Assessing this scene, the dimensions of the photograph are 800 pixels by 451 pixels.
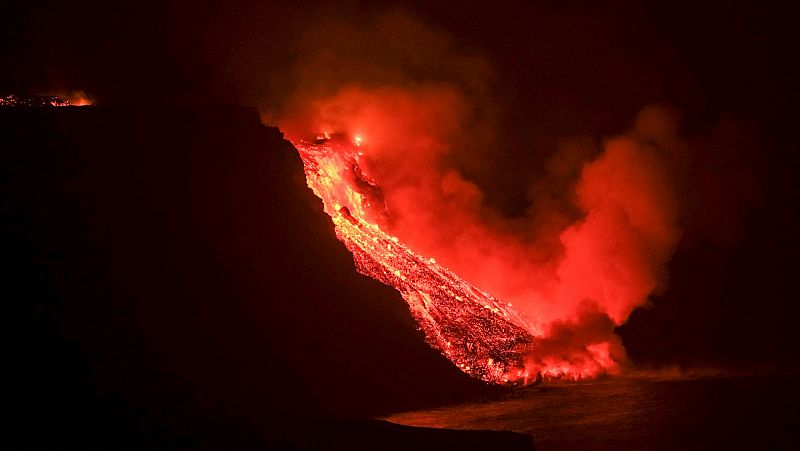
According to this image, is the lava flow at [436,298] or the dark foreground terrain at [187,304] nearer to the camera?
the dark foreground terrain at [187,304]

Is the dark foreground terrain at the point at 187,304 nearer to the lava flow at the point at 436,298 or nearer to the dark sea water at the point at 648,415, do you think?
the dark sea water at the point at 648,415

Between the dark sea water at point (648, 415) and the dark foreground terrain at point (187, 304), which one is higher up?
the dark foreground terrain at point (187, 304)

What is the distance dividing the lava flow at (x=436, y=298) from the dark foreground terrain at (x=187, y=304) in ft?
6.90

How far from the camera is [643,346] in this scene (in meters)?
34.1

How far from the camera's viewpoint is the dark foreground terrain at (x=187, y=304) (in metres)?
10.4

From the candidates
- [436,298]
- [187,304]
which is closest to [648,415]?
[436,298]

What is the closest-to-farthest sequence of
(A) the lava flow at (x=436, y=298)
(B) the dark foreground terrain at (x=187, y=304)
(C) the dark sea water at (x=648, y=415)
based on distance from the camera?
(B) the dark foreground terrain at (x=187, y=304), (C) the dark sea water at (x=648, y=415), (A) the lava flow at (x=436, y=298)

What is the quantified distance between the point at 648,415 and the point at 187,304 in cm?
1038

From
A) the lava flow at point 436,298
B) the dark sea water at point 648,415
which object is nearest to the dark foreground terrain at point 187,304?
the dark sea water at point 648,415

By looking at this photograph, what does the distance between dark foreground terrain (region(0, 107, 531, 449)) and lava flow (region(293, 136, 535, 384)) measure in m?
2.10

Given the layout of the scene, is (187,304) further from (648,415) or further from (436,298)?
(648,415)

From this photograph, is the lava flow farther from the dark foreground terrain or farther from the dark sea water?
the dark foreground terrain

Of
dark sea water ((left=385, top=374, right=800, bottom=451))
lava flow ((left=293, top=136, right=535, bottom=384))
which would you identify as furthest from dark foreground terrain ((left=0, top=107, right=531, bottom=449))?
lava flow ((left=293, top=136, right=535, bottom=384))

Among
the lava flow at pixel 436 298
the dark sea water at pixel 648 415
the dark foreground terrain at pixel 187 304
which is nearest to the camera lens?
the dark foreground terrain at pixel 187 304
